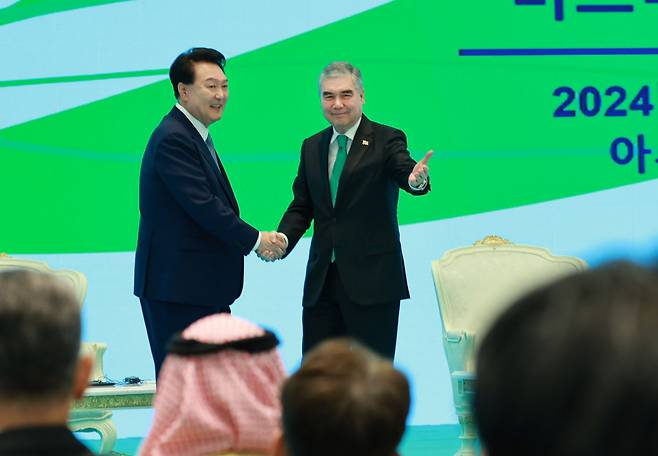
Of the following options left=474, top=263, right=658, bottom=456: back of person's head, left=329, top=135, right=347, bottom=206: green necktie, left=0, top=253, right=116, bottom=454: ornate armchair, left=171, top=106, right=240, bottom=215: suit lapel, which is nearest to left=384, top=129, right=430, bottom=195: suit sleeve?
left=329, top=135, right=347, bottom=206: green necktie

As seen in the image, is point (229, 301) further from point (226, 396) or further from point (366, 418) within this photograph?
point (366, 418)

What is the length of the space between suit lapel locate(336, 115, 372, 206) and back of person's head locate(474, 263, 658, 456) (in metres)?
3.80

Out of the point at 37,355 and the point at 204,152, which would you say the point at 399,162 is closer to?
the point at 204,152

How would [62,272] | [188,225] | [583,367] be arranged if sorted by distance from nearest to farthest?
[583,367] < [188,225] < [62,272]

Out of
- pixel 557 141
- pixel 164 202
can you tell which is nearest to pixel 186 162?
pixel 164 202

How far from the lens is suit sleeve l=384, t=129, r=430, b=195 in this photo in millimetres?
4250

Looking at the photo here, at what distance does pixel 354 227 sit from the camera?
4.38m

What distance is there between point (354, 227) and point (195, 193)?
0.65 metres

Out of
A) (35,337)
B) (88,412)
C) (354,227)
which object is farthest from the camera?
(88,412)

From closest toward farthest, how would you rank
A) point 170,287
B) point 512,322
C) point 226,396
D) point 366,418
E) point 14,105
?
point 512,322
point 366,418
point 226,396
point 170,287
point 14,105

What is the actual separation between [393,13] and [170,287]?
2451 millimetres

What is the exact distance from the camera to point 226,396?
1573 mm

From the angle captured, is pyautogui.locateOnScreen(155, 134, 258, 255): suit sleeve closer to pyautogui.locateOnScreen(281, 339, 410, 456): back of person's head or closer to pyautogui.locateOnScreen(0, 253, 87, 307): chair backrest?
pyautogui.locateOnScreen(0, 253, 87, 307): chair backrest

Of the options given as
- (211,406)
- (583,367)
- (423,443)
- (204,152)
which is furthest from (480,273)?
(583,367)
